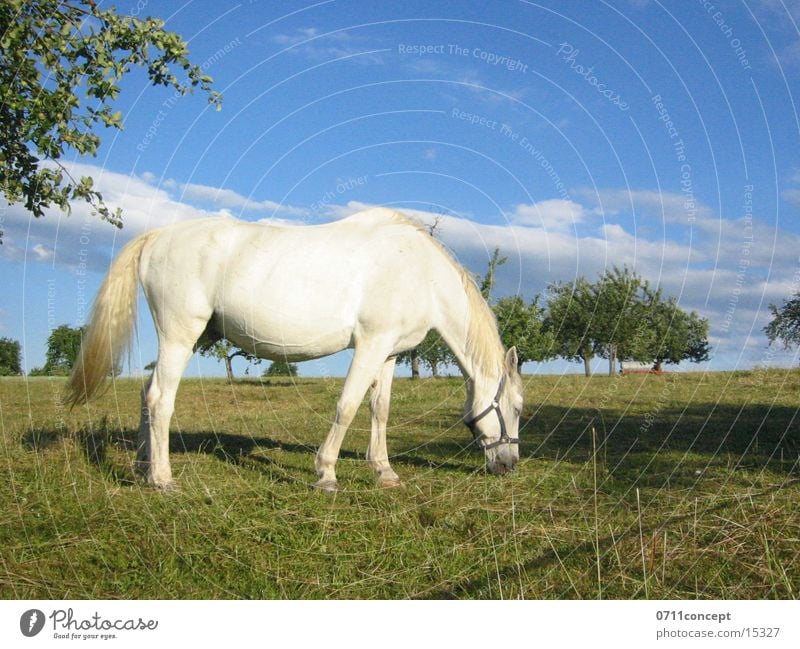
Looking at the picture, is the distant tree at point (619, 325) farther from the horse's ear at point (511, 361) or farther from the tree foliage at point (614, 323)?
Answer: the horse's ear at point (511, 361)

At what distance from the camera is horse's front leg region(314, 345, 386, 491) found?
7602 mm

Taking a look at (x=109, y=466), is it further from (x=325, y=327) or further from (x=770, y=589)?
(x=770, y=589)

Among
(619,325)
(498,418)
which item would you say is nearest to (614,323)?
(619,325)

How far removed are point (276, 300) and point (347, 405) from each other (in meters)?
1.45

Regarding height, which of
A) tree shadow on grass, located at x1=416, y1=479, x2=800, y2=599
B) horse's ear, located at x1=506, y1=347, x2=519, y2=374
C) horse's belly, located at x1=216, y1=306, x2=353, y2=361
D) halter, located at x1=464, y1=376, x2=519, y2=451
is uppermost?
horse's belly, located at x1=216, y1=306, x2=353, y2=361

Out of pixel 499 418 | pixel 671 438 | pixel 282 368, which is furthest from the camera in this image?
pixel 282 368

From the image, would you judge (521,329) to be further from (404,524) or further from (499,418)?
(404,524)

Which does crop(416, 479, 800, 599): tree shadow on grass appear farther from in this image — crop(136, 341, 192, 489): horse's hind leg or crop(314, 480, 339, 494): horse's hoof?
crop(136, 341, 192, 489): horse's hind leg

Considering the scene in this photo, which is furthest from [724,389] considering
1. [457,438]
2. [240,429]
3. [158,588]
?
[158,588]

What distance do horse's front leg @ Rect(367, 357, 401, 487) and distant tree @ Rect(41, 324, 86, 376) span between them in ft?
14.7

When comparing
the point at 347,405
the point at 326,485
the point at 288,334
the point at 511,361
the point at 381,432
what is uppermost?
the point at 288,334

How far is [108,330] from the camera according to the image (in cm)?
809

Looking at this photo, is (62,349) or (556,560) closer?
(556,560)

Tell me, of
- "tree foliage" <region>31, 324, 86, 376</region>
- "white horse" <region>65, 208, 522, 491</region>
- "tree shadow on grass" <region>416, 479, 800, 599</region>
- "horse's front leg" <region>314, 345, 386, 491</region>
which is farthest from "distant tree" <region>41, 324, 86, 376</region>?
"tree shadow on grass" <region>416, 479, 800, 599</region>
